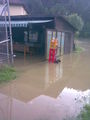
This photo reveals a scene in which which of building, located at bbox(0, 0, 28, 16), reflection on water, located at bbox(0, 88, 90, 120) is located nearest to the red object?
reflection on water, located at bbox(0, 88, 90, 120)

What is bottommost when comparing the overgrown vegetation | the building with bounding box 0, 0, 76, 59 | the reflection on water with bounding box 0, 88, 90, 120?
the reflection on water with bounding box 0, 88, 90, 120

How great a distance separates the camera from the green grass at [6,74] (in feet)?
23.3

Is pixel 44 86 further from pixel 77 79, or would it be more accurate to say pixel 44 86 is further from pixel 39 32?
pixel 39 32

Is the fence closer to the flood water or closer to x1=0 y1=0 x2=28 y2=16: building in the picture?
the flood water

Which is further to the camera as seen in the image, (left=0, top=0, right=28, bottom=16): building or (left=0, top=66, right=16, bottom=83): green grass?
(left=0, top=0, right=28, bottom=16): building

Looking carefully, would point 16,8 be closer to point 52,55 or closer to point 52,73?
point 52,55

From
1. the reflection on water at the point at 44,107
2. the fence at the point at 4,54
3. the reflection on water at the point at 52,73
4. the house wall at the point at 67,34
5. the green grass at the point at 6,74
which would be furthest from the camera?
the house wall at the point at 67,34

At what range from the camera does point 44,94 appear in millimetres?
6125

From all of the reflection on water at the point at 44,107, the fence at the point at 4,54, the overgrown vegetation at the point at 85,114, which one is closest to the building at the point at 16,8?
the fence at the point at 4,54

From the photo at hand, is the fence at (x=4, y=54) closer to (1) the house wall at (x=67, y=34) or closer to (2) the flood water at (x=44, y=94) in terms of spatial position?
(2) the flood water at (x=44, y=94)

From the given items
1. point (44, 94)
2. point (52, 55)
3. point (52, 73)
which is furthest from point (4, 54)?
point (52, 55)

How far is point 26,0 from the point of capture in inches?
1455

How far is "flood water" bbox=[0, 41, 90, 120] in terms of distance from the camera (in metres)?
4.70

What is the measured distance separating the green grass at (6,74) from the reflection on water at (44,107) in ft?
4.31
